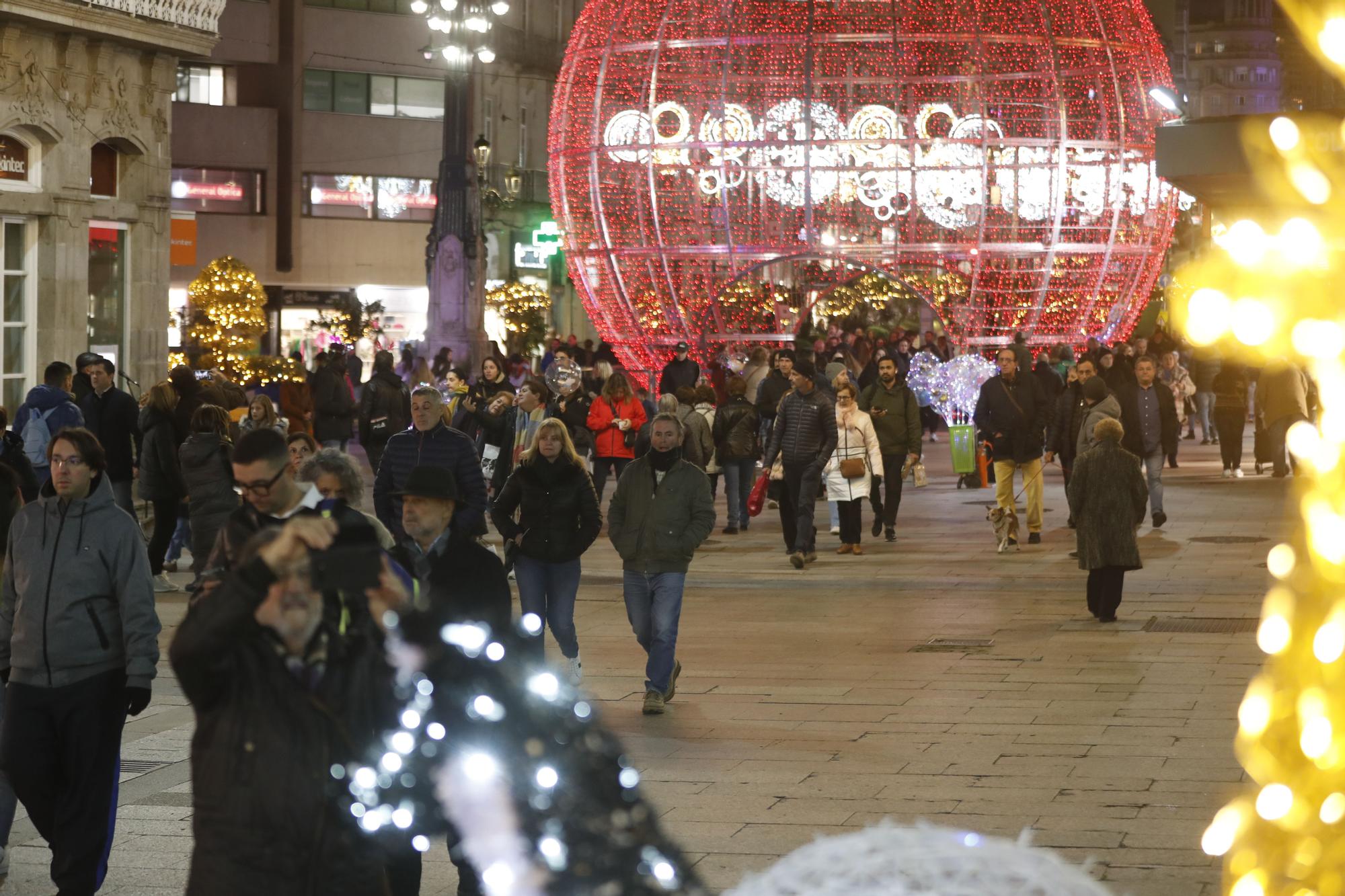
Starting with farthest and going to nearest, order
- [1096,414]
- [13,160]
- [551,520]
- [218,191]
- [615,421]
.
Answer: [218,191] → [13,160] → [615,421] → [1096,414] → [551,520]

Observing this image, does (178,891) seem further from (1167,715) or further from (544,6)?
(544,6)

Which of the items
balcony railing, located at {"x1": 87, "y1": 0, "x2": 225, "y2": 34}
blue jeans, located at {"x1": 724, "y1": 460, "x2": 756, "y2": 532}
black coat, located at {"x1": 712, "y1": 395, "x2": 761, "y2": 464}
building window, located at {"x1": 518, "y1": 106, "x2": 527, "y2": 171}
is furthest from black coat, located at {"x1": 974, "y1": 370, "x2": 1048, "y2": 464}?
building window, located at {"x1": 518, "y1": 106, "x2": 527, "y2": 171}

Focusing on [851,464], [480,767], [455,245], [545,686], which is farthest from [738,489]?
[455,245]

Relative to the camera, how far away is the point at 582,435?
18609 millimetres

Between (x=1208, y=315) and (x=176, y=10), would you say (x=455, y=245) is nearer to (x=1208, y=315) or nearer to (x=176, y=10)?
(x=176, y=10)

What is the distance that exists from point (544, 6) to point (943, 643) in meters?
46.2

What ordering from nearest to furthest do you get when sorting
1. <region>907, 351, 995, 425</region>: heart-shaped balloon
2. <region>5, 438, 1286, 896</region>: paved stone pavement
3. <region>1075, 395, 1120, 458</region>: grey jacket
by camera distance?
1. <region>5, 438, 1286, 896</region>: paved stone pavement
2. <region>1075, 395, 1120, 458</region>: grey jacket
3. <region>907, 351, 995, 425</region>: heart-shaped balloon

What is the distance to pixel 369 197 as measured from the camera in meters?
50.7

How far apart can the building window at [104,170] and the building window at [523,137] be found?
1221 inches

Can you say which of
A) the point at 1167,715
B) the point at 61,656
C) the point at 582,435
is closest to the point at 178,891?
the point at 61,656

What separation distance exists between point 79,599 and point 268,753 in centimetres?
303

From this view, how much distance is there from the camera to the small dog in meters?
17.3

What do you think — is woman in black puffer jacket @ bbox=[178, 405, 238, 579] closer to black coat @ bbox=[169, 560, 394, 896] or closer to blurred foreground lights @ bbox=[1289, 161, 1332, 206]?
black coat @ bbox=[169, 560, 394, 896]

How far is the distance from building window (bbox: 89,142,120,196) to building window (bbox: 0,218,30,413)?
1412 mm
